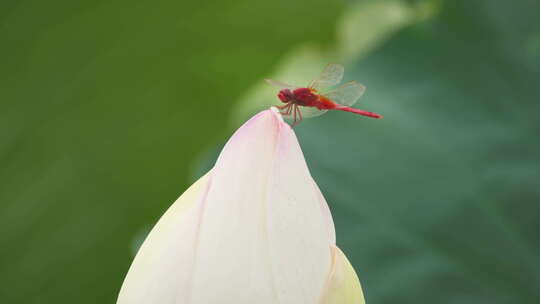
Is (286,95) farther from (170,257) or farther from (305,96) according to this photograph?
(170,257)

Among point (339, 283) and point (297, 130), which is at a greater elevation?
point (297, 130)

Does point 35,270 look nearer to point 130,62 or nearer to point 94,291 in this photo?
point 94,291

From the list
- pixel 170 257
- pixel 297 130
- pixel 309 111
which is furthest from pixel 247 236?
pixel 297 130

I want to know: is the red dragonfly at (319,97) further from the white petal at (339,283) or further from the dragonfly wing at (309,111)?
the white petal at (339,283)

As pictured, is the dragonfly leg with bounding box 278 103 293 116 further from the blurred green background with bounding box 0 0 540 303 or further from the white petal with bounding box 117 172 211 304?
the blurred green background with bounding box 0 0 540 303

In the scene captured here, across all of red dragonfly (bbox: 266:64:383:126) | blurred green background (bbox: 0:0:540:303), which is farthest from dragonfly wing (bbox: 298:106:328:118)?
blurred green background (bbox: 0:0:540:303)

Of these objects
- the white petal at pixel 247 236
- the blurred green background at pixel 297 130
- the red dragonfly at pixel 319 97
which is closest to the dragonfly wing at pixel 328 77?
the red dragonfly at pixel 319 97
